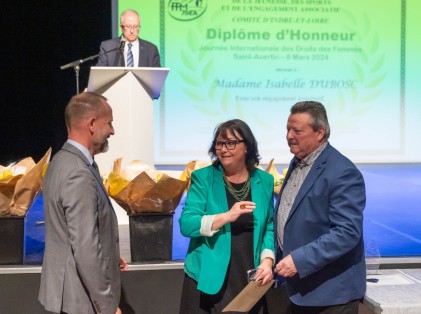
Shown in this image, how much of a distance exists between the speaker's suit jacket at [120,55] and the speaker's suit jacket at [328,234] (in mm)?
3153

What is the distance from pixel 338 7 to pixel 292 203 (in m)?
6.08

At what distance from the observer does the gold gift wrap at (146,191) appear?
3.17 meters

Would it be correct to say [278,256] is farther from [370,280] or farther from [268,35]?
[268,35]

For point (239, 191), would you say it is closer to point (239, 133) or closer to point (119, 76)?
point (239, 133)

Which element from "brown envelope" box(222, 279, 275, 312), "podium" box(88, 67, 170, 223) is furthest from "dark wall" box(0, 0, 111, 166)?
"brown envelope" box(222, 279, 275, 312)

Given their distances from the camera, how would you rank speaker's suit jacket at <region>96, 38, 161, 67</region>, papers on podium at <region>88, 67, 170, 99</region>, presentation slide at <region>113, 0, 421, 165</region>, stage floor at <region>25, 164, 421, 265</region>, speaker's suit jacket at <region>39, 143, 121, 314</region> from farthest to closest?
presentation slide at <region>113, 0, 421, 165</region>
speaker's suit jacket at <region>96, 38, 161, 67</region>
papers on podium at <region>88, 67, 170, 99</region>
stage floor at <region>25, 164, 421, 265</region>
speaker's suit jacket at <region>39, 143, 121, 314</region>

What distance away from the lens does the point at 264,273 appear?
2391mm

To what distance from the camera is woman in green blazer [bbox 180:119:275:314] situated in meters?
2.52

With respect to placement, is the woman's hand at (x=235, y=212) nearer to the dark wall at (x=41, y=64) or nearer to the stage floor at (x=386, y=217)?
the stage floor at (x=386, y=217)

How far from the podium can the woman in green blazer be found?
2216 millimetres

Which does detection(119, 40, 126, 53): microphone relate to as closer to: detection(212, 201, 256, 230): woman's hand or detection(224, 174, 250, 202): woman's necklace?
detection(224, 174, 250, 202): woman's necklace

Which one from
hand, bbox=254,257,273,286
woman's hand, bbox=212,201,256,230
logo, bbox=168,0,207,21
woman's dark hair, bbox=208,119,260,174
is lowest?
hand, bbox=254,257,273,286

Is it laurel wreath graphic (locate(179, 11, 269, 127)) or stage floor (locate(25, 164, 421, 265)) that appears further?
laurel wreath graphic (locate(179, 11, 269, 127))

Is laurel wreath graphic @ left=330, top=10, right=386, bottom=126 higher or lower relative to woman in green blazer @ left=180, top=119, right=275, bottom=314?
higher
